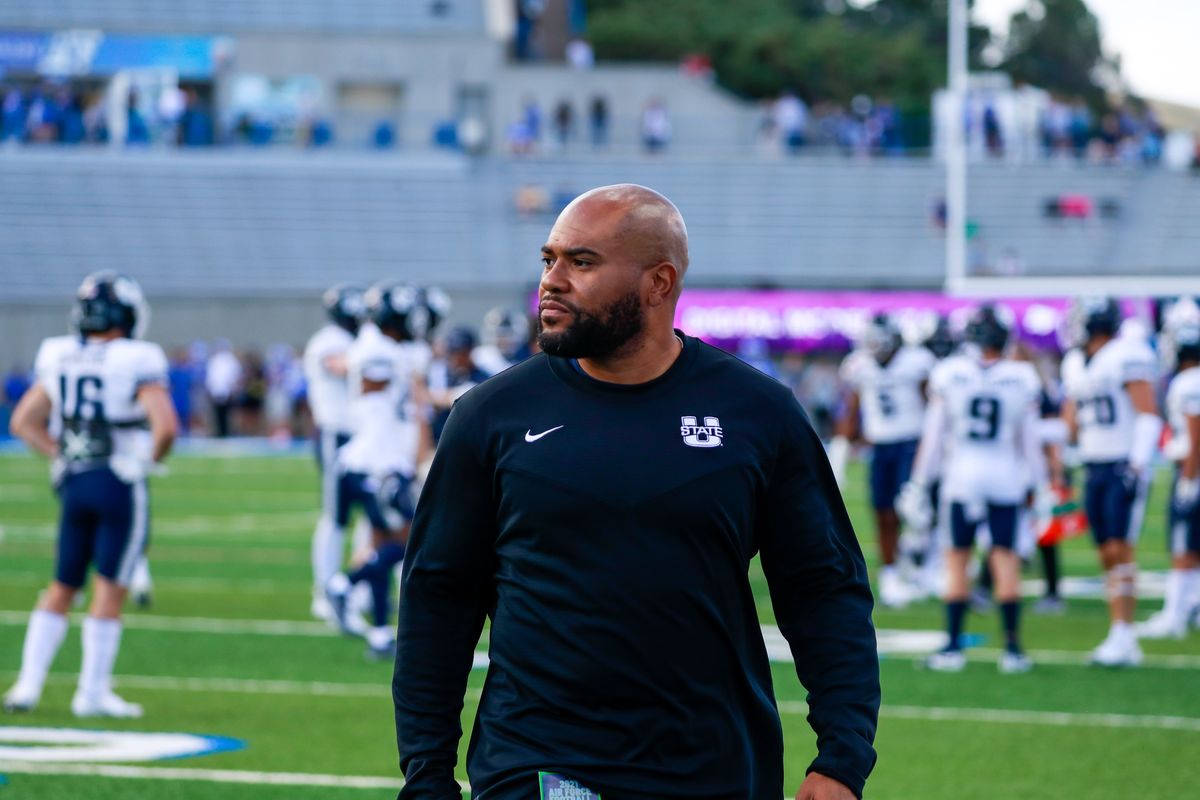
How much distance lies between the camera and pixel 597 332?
3.33m

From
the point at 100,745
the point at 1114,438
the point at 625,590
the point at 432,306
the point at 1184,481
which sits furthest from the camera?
the point at 432,306

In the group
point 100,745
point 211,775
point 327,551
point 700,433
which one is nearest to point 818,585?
point 700,433

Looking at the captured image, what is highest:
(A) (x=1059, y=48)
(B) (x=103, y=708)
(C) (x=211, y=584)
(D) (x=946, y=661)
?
(A) (x=1059, y=48)

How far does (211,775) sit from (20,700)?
1.69 m

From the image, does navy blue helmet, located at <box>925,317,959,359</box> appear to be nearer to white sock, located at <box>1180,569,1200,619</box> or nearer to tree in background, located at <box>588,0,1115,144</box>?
white sock, located at <box>1180,569,1200,619</box>

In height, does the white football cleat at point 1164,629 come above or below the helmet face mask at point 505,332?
below

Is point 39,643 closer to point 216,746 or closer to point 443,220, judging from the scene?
point 216,746

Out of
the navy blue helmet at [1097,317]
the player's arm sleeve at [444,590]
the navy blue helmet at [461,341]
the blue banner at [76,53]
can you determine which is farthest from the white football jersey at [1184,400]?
the blue banner at [76,53]

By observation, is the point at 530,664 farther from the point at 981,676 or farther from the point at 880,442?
the point at 880,442

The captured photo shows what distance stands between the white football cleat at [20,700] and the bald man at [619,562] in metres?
5.23

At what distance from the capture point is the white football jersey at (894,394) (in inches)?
508

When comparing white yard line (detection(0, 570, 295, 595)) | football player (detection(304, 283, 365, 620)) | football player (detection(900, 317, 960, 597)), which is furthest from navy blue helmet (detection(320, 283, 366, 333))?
football player (detection(900, 317, 960, 597))

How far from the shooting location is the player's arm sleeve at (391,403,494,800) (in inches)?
133

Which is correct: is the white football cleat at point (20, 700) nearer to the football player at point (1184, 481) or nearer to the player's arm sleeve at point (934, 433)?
the player's arm sleeve at point (934, 433)
